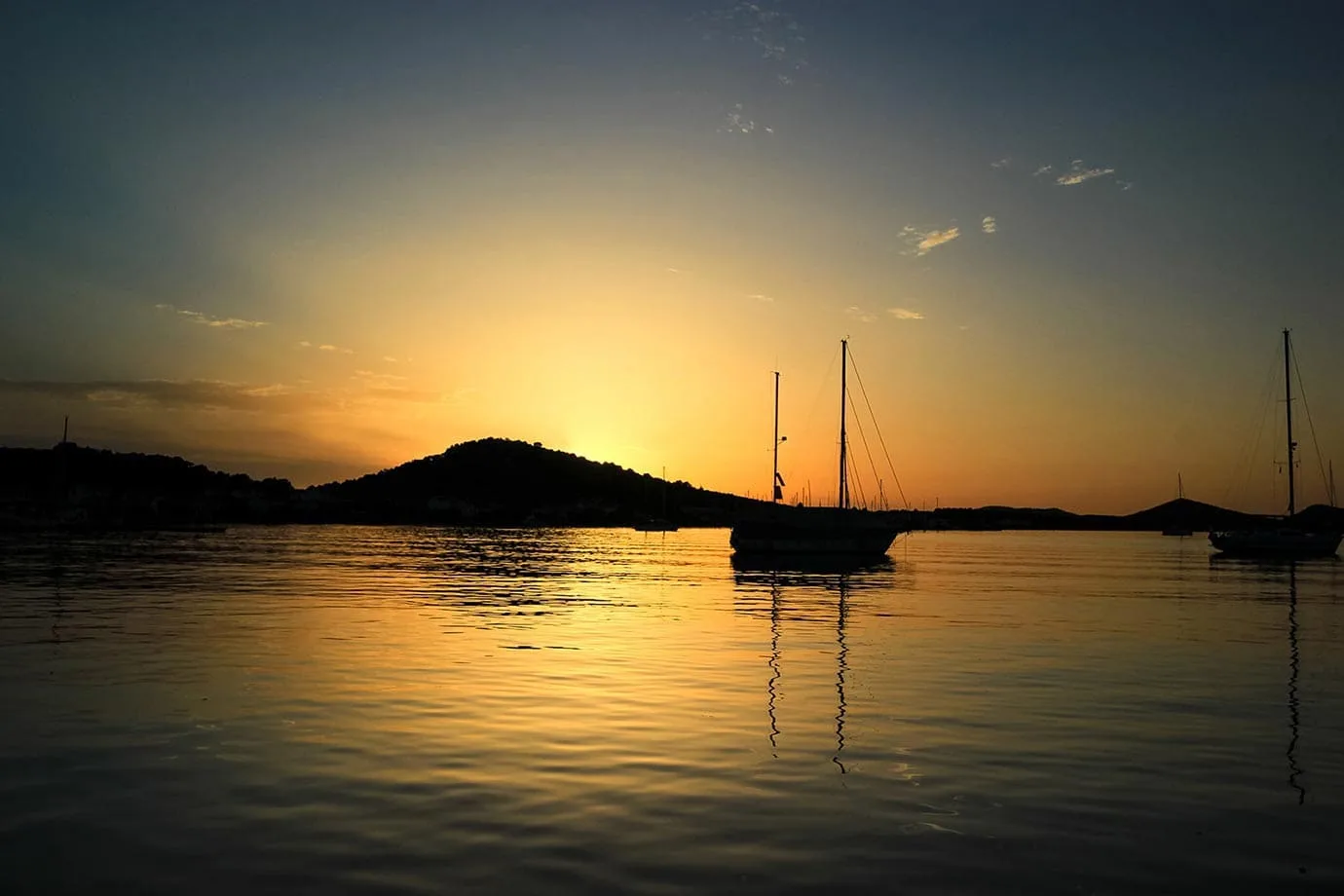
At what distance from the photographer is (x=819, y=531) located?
100062 mm

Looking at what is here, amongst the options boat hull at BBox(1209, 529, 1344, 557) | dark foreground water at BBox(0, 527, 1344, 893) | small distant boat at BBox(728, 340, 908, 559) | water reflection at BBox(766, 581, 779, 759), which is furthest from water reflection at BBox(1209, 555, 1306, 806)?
small distant boat at BBox(728, 340, 908, 559)

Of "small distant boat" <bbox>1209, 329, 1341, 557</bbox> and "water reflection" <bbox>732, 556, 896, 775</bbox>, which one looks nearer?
"water reflection" <bbox>732, 556, 896, 775</bbox>

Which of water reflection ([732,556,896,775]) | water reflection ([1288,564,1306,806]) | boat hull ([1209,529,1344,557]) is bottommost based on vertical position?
water reflection ([732,556,896,775])

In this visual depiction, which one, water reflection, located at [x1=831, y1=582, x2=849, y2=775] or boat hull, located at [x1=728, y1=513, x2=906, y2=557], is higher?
boat hull, located at [x1=728, y1=513, x2=906, y2=557]

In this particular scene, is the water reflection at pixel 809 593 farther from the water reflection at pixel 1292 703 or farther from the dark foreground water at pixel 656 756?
the water reflection at pixel 1292 703

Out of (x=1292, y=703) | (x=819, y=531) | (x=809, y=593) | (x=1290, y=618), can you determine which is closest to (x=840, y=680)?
(x=1292, y=703)

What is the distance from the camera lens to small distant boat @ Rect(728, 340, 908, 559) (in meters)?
99.4

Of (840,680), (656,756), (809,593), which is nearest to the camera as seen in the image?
(656,756)

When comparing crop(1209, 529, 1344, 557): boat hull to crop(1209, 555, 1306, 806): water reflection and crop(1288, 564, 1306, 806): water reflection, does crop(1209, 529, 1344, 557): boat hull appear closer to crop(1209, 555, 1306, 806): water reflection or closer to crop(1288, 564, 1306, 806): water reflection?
crop(1209, 555, 1306, 806): water reflection

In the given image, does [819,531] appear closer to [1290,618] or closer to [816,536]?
[816,536]

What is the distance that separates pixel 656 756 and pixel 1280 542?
120 metres

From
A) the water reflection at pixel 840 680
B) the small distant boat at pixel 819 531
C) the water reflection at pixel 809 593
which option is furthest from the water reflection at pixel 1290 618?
the small distant boat at pixel 819 531

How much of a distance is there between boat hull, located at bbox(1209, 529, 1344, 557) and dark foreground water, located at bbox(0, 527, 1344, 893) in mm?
85589

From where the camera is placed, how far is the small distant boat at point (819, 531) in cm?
9938
